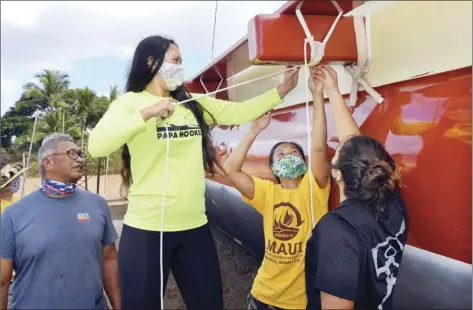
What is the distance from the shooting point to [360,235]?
1.37 meters

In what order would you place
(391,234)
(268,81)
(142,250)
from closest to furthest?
(391,234) < (142,250) < (268,81)

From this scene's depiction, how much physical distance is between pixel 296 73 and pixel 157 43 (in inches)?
25.7

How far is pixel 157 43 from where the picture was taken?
182 cm

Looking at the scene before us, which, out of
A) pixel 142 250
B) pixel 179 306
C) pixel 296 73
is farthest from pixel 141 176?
pixel 179 306

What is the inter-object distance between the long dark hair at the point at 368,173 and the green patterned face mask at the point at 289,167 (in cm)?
68

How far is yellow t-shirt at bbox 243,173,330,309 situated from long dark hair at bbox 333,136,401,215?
2.02 ft

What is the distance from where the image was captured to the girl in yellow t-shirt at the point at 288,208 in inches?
79.5

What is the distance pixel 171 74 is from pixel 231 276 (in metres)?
3.03

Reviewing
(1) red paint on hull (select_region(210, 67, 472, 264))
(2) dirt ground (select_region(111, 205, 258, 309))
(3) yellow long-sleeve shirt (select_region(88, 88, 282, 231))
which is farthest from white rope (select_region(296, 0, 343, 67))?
(2) dirt ground (select_region(111, 205, 258, 309))

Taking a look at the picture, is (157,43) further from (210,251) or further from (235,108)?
(210,251)

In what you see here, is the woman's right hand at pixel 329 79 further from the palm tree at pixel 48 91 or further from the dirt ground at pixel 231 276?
the dirt ground at pixel 231 276

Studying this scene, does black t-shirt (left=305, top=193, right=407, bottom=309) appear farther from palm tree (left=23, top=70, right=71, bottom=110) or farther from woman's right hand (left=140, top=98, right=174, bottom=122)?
palm tree (left=23, top=70, right=71, bottom=110)

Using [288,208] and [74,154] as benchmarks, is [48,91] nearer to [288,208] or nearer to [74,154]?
[74,154]

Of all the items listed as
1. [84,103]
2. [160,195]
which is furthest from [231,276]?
[160,195]
